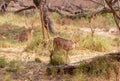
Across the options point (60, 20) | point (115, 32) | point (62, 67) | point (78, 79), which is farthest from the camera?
point (60, 20)

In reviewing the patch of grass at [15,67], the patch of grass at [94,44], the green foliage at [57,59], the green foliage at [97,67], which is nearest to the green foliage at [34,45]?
the patch of grass at [94,44]

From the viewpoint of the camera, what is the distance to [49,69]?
19.2 feet

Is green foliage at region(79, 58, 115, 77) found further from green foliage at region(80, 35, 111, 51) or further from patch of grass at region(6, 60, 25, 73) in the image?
green foliage at region(80, 35, 111, 51)

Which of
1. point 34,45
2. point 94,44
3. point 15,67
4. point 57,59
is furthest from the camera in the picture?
point 94,44

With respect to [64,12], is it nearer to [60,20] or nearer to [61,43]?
[60,20]

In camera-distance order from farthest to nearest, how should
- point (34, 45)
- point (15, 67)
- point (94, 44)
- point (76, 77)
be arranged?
point (94, 44), point (34, 45), point (15, 67), point (76, 77)

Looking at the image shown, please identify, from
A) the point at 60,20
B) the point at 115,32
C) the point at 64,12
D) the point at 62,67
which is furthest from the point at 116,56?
the point at 60,20

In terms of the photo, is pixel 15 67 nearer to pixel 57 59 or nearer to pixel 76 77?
pixel 57 59

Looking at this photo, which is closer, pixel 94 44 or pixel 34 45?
pixel 34 45

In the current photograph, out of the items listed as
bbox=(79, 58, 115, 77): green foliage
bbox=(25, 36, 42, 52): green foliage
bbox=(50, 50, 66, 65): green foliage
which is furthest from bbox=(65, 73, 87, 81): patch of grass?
bbox=(25, 36, 42, 52): green foliage

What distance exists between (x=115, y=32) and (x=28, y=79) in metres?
8.45

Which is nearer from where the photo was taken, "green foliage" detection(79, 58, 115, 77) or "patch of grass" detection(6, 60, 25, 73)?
"green foliage" detection(79, 58, 115, 77)

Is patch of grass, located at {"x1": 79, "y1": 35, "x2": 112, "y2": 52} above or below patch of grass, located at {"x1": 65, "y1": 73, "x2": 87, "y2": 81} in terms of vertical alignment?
above

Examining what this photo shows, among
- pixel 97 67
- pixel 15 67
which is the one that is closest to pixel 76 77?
pixel 97 67
